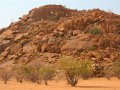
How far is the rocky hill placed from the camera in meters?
59.9

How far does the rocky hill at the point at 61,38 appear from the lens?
59.9 m

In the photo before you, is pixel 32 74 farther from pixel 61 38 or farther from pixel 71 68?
pixel 61 38

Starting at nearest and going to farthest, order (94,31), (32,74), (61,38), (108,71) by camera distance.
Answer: (32,74) < (108,71) < (94,31) < (61,38)

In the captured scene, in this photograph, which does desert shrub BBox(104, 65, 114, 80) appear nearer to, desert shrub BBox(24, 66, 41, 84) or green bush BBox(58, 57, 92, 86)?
desert shrub BBox(24, 66, 41, 84)

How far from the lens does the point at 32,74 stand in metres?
45.7

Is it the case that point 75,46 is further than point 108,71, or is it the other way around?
point 75,46

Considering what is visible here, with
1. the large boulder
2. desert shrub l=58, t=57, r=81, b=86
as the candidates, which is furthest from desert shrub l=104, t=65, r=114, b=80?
desert shrub l=58, t=57, r=81, b=86

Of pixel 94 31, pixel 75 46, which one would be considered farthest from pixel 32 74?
pixel 94 31

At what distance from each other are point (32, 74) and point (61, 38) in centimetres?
→ 2036

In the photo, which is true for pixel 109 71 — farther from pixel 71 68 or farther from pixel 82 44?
pixel 71 68

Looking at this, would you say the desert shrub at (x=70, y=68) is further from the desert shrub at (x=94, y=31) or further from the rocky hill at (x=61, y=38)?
the desert shrub at (x=94, y=31)

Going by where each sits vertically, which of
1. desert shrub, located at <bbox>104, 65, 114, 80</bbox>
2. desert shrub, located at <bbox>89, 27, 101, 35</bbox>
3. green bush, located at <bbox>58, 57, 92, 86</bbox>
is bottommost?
desert shrub, located at <bbox>104, 65, 114, 80</bbox>

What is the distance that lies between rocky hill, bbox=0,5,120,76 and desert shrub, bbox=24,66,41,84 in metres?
11.3

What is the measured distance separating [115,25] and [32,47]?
54.0 ft
